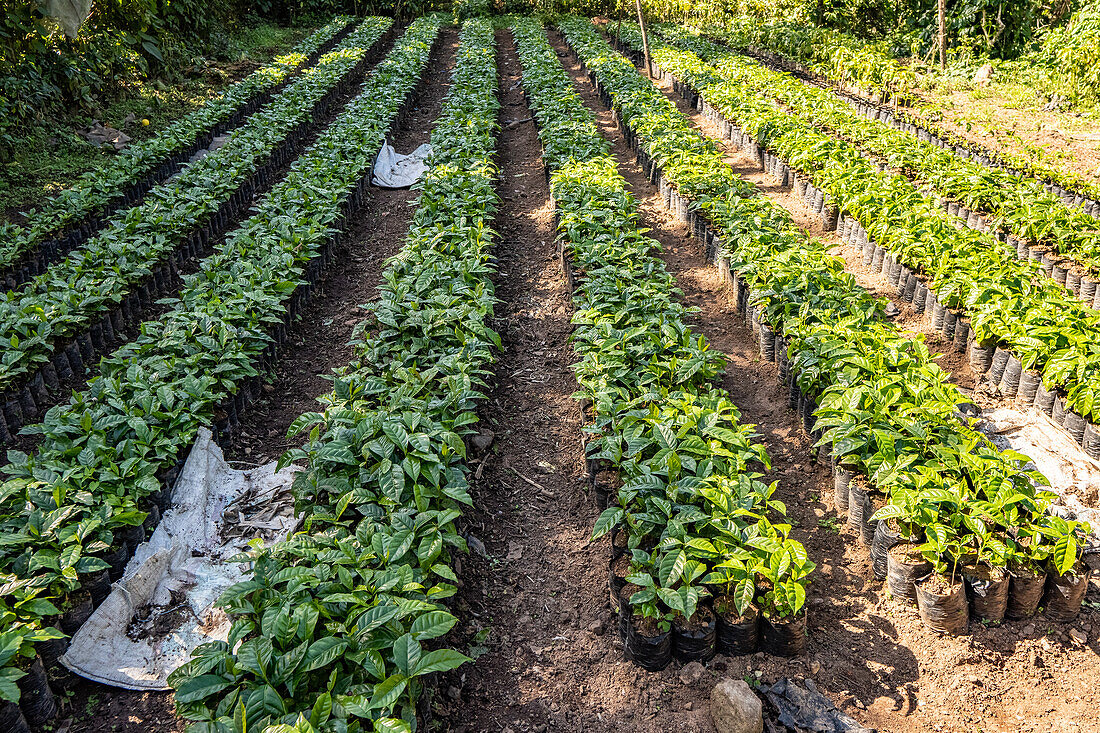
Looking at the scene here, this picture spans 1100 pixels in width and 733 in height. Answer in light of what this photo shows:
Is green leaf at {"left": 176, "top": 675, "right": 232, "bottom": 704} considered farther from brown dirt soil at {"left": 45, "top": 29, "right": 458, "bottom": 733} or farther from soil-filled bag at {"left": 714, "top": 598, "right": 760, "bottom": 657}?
soil-filled bag at {"left": 714, "top": 598, "right": 760, "bottom": 657}

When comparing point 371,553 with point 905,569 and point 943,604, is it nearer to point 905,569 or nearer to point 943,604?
point 905,569

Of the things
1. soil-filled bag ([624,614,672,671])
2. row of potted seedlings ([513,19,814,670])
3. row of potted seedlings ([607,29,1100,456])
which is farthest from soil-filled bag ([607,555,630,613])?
row of potted seedlings ([607,29,1100,456])

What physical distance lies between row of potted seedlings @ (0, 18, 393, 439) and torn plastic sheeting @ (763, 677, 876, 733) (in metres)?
5.82

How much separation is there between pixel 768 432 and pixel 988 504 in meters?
1.80

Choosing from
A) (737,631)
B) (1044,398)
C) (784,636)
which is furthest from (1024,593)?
(1044,398)

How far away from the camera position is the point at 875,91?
1514cm

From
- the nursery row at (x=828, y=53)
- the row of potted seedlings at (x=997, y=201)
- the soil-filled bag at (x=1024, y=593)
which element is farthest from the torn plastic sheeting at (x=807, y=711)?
the nursery row at (x=828, y=53)

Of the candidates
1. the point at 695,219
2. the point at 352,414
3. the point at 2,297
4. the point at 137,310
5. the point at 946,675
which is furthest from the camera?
the point at 695,219

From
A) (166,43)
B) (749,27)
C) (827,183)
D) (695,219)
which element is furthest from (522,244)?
(749,27)

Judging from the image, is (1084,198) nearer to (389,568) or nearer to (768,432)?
(768,432)

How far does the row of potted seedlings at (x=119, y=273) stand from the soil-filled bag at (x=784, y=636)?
5705mm

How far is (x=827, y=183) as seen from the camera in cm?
859

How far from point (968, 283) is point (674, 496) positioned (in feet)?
12.5

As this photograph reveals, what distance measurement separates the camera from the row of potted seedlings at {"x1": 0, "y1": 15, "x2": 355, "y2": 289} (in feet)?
25.2
